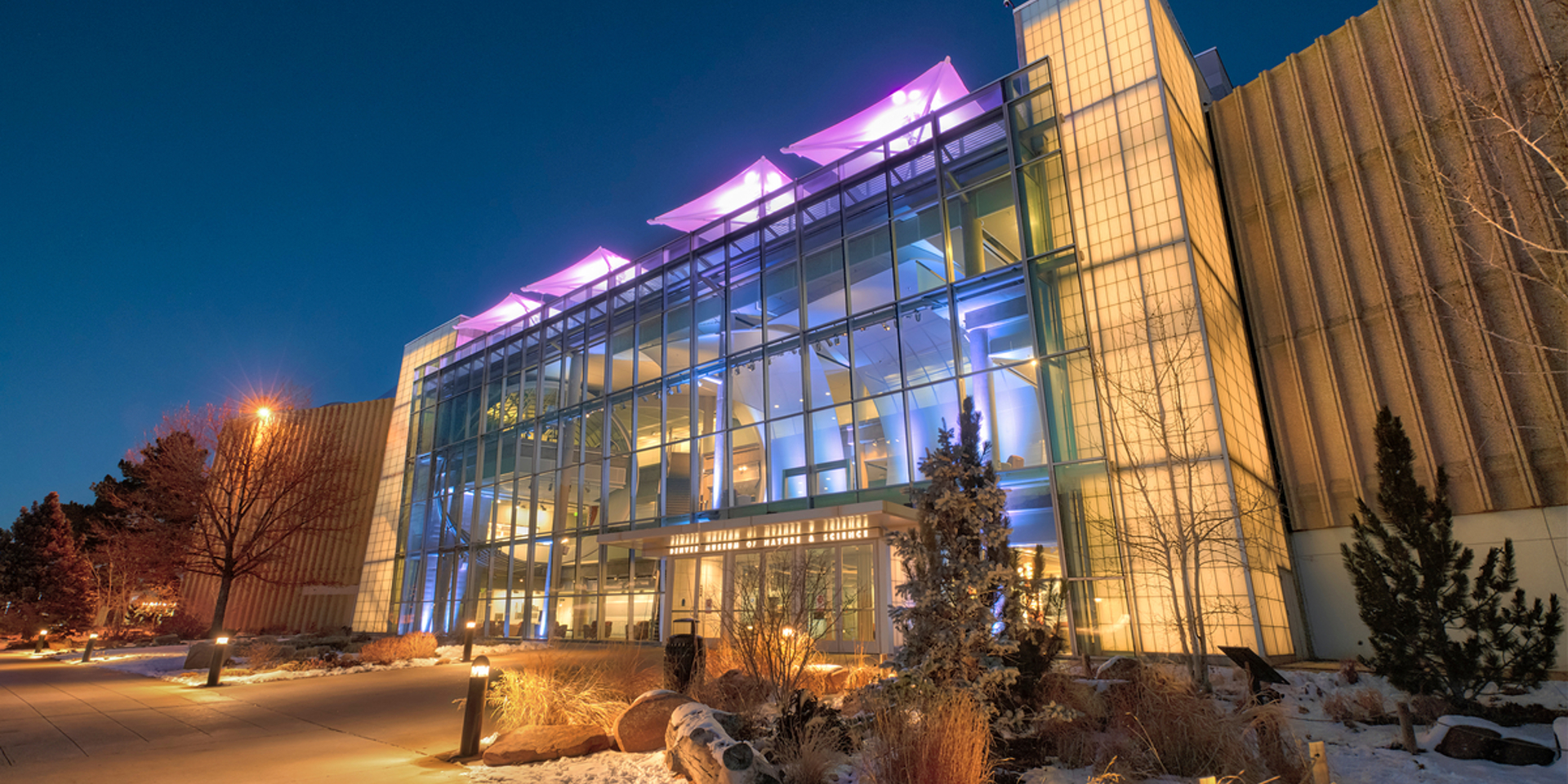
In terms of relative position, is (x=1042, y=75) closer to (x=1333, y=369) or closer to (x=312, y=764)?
(x=1333, y=369)

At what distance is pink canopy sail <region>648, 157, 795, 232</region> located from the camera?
24.4 m

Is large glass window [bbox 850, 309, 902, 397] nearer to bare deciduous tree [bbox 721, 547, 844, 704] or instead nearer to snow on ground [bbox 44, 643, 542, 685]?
bare deciduous tree [bbox 721, 547, 844, 704]

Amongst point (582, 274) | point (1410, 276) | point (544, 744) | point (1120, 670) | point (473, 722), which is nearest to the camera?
point (544, 744)

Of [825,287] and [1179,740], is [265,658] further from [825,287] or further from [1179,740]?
[1179,740]

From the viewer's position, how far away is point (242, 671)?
17.3 m

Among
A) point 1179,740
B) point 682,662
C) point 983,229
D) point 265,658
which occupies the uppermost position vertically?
point 983,229

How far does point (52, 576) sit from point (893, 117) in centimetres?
4763

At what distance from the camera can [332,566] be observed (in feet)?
129

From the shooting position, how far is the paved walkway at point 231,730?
24.0 feet

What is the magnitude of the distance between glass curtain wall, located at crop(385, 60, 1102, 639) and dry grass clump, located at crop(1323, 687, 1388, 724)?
21.0ft

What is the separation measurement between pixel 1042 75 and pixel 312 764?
20.7 metres

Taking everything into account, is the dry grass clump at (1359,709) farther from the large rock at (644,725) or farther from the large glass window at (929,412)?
the large glass window at (929,412)

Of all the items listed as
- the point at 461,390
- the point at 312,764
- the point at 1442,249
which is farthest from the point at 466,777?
the point at 461,390

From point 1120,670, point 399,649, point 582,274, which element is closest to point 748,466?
point 399,649
